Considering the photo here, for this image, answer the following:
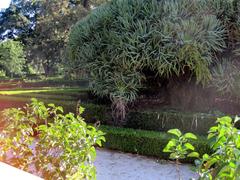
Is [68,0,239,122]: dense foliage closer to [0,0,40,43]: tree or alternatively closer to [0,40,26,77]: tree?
[0,40,26,77]: tree

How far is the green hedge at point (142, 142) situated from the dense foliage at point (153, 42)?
98 cm

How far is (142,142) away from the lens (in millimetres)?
5477

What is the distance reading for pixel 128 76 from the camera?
22.6 feet

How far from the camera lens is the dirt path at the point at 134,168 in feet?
14.4

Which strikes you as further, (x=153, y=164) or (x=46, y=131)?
(x=153, y=164)

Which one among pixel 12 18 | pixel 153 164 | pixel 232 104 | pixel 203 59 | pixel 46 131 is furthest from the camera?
pixel 12 18

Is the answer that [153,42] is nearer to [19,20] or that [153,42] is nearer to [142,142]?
[142,142]

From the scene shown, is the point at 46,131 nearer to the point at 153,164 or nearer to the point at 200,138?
the point at 153,164

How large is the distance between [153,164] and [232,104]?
3566 millimetres

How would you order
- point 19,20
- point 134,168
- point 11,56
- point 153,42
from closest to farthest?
point 134,168 < point 153,42 < point 11,56 < point 19,20

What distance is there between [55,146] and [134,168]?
283 cm

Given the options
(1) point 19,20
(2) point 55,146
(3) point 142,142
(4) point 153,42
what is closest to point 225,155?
(2) point 55,146

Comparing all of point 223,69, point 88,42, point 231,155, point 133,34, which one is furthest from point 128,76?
point 231,155

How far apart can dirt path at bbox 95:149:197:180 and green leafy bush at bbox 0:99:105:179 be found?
2.02 meters
